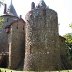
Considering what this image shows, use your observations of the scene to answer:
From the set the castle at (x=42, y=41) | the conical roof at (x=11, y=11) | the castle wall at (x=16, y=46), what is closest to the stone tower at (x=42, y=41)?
the castle at (x=42, y=41)

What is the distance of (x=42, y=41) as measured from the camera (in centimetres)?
2695

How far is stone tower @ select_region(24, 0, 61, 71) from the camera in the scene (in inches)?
1049

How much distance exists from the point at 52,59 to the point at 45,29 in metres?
3.99

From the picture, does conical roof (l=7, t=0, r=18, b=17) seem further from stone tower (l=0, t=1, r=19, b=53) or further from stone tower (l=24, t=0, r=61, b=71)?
stone tower (l=24, t=0, r=61, b=71)

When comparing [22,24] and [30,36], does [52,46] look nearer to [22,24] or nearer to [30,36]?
[30,36]

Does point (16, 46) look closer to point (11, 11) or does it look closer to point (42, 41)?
point (42, 41)

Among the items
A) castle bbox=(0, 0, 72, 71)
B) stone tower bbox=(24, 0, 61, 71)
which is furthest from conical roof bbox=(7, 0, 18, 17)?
stone tower bbox=(24, 0, 61, 71)

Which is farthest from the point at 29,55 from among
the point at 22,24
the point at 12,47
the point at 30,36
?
the point at 22,24

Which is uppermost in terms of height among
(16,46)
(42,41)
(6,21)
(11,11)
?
(11,11)

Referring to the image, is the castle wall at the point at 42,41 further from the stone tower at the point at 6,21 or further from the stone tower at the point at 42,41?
the stone tower at the point at 6,21

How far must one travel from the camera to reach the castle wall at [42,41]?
26641 millimetres

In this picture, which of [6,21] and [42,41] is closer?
[42,41]

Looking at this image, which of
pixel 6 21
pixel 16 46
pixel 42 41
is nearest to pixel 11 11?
pixel 6 21

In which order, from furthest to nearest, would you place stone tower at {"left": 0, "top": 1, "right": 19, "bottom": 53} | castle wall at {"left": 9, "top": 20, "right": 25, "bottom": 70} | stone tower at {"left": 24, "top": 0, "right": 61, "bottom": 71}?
stone tower at {"left": 0, "top": 1, "right": 19, "bottom": 53}
castle wall at {"left": 9, "top": 20, "right": 25, "bottom": 70}
stone tower at {"left": 24, "top": 0, "right": 61, "bottom": 71}
